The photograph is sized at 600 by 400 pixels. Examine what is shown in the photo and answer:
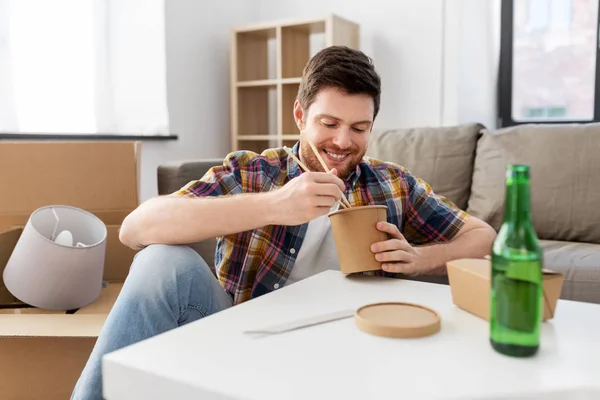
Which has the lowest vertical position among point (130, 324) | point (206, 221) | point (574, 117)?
point (130, 324)

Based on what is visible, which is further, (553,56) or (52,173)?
(553,56)

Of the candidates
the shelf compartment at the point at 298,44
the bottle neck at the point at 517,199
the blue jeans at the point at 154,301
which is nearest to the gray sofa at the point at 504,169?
the blue jeans at the point at 154,301

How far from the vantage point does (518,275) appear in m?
0.61

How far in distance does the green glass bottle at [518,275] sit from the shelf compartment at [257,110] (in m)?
2.97

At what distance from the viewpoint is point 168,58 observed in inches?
123

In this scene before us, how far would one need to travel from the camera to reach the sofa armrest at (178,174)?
7.11 ft

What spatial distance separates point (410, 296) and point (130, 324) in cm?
44

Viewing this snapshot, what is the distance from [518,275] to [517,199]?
0.26ft

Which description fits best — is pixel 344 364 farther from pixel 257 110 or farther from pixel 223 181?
pixel 257 110

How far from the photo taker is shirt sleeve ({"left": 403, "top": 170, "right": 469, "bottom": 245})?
138cm

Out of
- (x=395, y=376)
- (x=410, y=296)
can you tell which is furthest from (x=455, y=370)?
(x=410, y=296)

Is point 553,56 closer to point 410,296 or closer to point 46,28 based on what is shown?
point 46,28

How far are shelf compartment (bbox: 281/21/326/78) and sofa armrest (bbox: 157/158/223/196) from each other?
1.28m

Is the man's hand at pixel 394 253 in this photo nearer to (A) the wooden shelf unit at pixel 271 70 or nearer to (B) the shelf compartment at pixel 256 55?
A: (A) the wooden shelf unit at pixel 271 70
